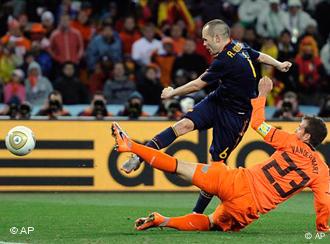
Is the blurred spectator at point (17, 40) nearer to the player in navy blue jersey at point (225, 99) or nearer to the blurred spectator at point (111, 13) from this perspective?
the blurred spectator at point (111, 13)

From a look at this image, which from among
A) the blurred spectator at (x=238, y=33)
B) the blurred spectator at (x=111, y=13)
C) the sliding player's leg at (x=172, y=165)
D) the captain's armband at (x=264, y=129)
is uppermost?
the blurred spectator at (x=111, y=13)

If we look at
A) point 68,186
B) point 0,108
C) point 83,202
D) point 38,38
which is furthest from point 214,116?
point 38,38

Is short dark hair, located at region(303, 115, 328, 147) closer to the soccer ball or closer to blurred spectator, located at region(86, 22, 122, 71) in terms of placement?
the soccer ball

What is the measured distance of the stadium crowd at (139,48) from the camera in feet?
63.6

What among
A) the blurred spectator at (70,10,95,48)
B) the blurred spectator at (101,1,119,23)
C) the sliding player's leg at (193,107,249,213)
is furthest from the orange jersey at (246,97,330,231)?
the blurred spectator at (101,1,119,23)

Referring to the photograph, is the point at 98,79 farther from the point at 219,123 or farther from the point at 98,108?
the point at 219,123

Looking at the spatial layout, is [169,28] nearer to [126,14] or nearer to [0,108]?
[126,14]

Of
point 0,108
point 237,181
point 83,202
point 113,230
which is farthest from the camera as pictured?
point 0,108

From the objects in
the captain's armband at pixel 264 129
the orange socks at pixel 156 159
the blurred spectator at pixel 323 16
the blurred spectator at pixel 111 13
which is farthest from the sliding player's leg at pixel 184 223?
the blurred spectator at pixel 323 16

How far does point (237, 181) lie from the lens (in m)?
10.1

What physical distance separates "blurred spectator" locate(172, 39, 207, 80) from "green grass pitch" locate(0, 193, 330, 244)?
4.77 m

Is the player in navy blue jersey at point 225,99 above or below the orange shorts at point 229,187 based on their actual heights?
above

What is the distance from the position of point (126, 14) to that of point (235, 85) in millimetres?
10859

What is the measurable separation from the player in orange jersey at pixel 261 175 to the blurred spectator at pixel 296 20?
11310mm
